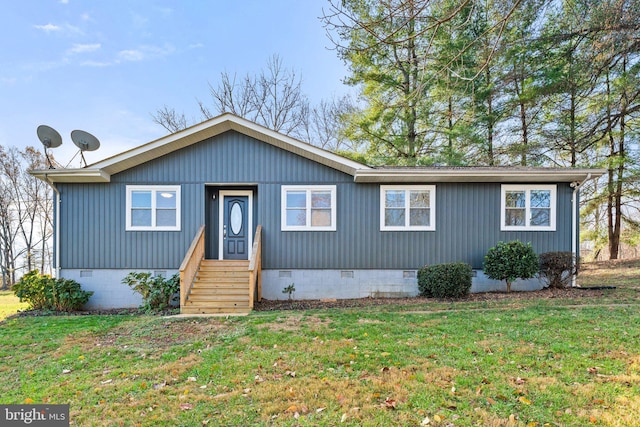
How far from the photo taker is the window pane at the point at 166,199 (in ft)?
29.0

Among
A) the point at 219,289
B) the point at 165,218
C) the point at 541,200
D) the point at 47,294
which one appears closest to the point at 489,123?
the point at 541,200

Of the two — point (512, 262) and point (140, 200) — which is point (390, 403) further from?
point (140, 200)

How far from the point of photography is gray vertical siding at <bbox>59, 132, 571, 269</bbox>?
8.83 m

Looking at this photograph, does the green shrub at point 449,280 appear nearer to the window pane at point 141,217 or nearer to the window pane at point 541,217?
the window pane at point 541,217

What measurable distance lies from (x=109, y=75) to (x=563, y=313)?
21.5 metres

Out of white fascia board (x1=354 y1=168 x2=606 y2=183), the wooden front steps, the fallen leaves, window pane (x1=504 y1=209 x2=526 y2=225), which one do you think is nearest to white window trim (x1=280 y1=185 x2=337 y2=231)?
white fascia board (x1=354 y1=168 x2=606 y2=183)

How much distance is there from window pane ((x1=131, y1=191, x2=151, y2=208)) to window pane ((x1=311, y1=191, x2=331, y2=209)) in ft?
14.9

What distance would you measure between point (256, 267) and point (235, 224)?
6.62 ft

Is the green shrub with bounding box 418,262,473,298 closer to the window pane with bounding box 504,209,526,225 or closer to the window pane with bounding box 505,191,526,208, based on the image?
the window pane with bounding box 504,209,526,225

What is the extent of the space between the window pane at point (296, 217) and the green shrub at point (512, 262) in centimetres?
506

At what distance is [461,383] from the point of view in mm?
3271

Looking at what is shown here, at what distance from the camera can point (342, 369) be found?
12.3 ft

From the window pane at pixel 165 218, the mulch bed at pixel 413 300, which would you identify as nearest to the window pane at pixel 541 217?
the mulch bed at pixel 413 300

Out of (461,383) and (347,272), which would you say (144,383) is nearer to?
(461,383)
